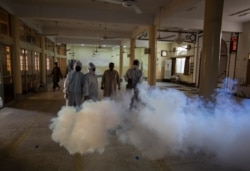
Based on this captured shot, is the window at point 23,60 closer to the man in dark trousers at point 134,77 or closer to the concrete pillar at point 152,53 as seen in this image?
the man in dark trousers at point 134,77

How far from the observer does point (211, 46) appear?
396 cm

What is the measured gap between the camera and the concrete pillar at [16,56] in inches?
249

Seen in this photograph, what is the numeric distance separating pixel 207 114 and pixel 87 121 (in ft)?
8.83

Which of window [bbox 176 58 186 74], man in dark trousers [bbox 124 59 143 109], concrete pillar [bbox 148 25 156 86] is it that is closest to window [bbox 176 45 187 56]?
window [bbox 176 58 186 74]

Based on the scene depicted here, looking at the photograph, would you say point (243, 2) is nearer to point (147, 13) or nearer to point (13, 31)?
point (147, 13)

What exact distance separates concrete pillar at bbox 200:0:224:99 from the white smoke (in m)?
0.43

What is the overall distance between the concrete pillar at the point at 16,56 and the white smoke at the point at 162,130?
9.90 feet

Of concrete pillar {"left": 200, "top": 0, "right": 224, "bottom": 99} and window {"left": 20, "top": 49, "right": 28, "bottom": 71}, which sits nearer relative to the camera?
concrete pillar {"left": 200, "top": 0, "right": 224, "bottom": 99}

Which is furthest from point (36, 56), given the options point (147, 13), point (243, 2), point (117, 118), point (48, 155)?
point (243, 2)

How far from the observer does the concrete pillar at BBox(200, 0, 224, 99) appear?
3.87m

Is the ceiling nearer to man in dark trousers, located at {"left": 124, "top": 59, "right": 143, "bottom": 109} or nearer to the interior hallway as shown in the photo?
man in dark trousers, located at {"left": 124, "top": 59, "right": 143, "bottom": 109}

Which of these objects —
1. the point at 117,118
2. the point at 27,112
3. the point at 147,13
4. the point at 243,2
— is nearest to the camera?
the point at 117,118

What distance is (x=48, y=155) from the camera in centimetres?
278

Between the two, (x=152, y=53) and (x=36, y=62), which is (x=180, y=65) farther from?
(x=36, y=62)
